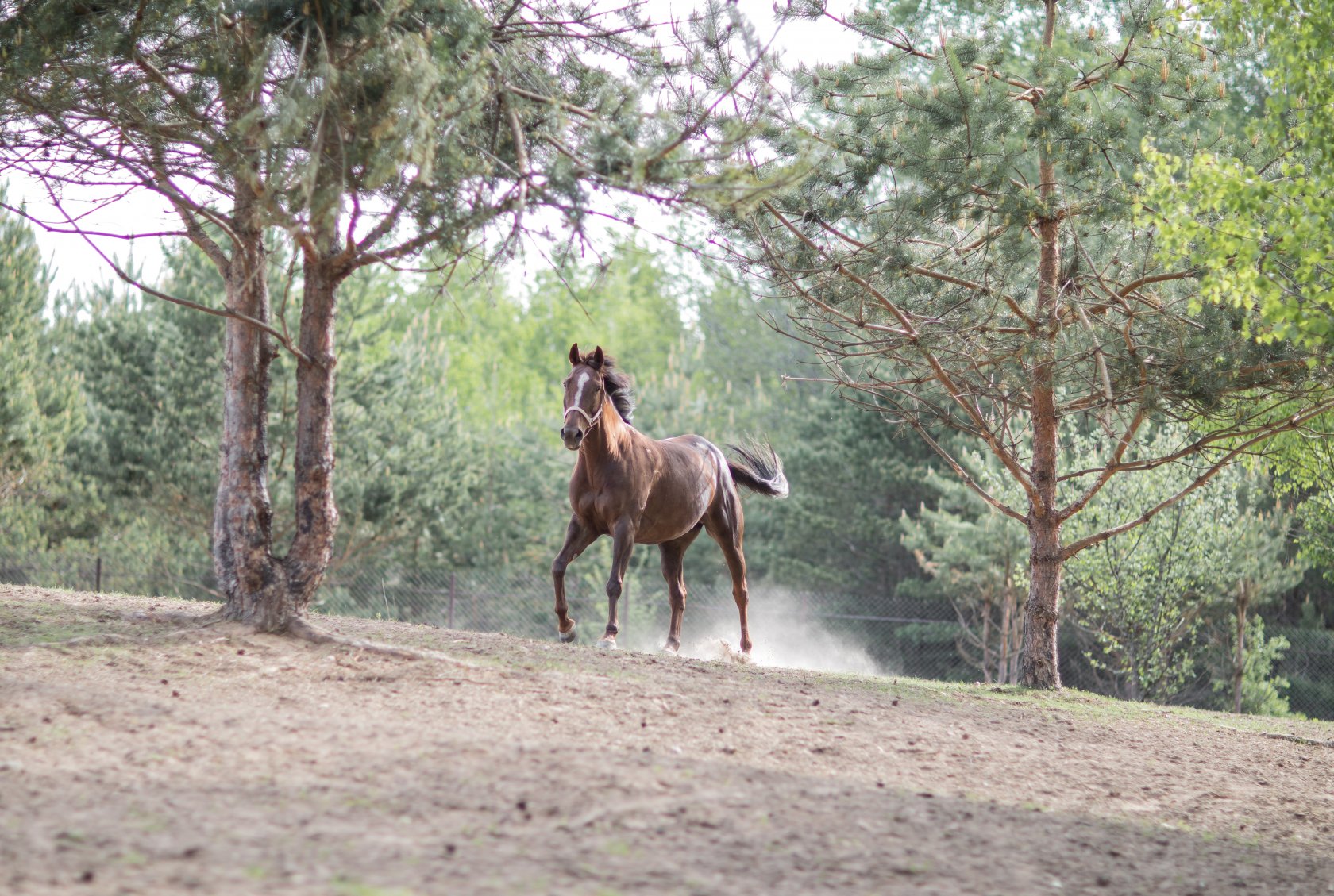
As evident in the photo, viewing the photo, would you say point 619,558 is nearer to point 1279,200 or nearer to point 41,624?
point 41,624

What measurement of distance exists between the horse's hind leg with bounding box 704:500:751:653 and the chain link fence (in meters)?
9.50

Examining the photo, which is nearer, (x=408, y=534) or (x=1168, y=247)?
(x=1168, y=247)

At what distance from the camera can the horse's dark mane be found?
9156 mm

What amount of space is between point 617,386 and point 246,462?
3315mm

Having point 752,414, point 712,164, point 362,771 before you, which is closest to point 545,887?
point 362,771

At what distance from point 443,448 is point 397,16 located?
755 inches

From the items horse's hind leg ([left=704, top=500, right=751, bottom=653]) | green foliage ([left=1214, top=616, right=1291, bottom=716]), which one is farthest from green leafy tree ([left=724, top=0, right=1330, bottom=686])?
green foliage ([left=1214, top=616, right=1291, bottom=716])

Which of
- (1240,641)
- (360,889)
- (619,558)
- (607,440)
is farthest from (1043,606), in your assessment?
(1240,641)

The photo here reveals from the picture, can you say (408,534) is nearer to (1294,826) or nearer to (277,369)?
(277,369)

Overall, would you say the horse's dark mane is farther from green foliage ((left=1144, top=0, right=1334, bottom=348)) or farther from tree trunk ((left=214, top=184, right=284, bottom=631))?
green foliage ((left=1144, top=0, right=1334, bottom=348))

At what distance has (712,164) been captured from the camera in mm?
5535

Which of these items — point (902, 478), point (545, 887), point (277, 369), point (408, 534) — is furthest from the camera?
point (902, 478)

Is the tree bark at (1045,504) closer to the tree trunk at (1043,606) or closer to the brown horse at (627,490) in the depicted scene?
the tree trunk at (1043,606)

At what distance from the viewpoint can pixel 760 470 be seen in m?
12.5
